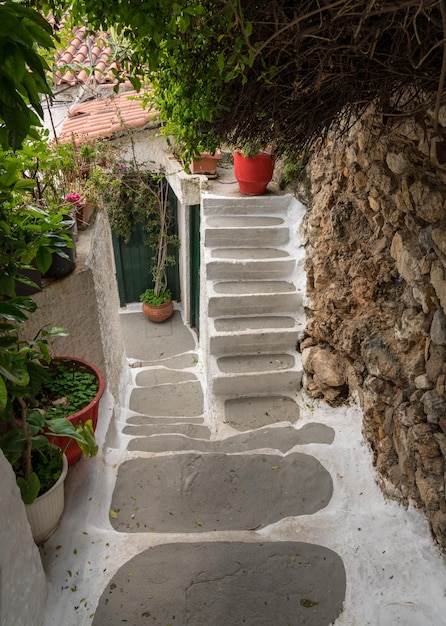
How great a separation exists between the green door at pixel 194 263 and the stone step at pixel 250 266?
2108mm

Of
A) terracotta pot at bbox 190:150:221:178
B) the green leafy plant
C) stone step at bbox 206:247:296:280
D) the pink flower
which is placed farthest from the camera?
terracotta pot at bbox 190:150:221:178

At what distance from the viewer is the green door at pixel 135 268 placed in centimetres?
786

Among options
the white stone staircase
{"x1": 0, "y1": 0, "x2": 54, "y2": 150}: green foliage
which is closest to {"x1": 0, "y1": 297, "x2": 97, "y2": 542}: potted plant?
{"x1": 0, "y1": 0, "x2": 54, "y2": 150}: green foliage

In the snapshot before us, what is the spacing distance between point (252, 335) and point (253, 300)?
37 centimetres

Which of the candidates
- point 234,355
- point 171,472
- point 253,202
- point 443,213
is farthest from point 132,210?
point 443,213

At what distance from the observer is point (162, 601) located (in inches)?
83.0

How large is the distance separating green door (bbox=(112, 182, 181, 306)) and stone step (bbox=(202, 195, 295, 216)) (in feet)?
9.31

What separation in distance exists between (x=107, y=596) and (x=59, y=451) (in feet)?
2.32

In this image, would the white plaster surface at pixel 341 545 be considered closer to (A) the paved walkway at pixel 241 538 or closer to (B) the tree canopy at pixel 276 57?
(A) the paved walkway at pixel 241 538

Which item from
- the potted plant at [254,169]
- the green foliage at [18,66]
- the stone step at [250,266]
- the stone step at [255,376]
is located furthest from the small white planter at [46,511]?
the potted plant at [254,169]

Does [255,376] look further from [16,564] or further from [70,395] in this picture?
[16,564]

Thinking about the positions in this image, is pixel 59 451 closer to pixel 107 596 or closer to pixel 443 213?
pixel 107 596

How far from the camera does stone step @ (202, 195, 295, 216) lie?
488 cm

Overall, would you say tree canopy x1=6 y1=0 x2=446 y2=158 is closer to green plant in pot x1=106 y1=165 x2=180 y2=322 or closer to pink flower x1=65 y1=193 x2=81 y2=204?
pink flower x1=65 y1=193 x2=81 y2=204
